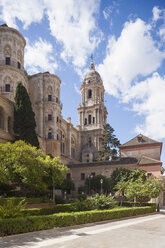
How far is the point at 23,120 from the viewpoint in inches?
1383

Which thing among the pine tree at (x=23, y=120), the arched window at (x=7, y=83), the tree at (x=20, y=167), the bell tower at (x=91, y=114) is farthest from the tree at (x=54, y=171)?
the bell tower at (x=91, y=114)

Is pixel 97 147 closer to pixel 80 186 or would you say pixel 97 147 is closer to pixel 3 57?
pixel 80 186

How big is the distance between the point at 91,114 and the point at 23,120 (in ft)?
137

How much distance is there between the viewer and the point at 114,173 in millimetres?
37375

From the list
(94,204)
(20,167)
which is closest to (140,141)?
(94,204)

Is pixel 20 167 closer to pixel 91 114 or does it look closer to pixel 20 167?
pixel 20 167

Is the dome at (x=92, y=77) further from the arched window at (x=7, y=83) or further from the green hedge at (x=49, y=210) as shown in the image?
the green hedge at (x=49, y=210)

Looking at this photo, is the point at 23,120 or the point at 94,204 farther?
the point at 23,120

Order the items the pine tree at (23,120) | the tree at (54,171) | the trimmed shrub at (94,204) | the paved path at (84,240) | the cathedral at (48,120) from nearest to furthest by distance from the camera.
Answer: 1. the paved path at (84,240)
2. the trimmed shrub at (94,204)
3. the tree at (54,171)
4. the pine tree at (23,120)
5. the cathedral at (48,120)

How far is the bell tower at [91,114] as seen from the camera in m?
70.1

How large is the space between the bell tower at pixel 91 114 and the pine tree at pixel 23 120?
34.9m

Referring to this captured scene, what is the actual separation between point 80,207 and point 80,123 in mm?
57672

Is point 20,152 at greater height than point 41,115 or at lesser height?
lesser

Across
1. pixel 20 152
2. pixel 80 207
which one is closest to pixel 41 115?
pixel 20 152
